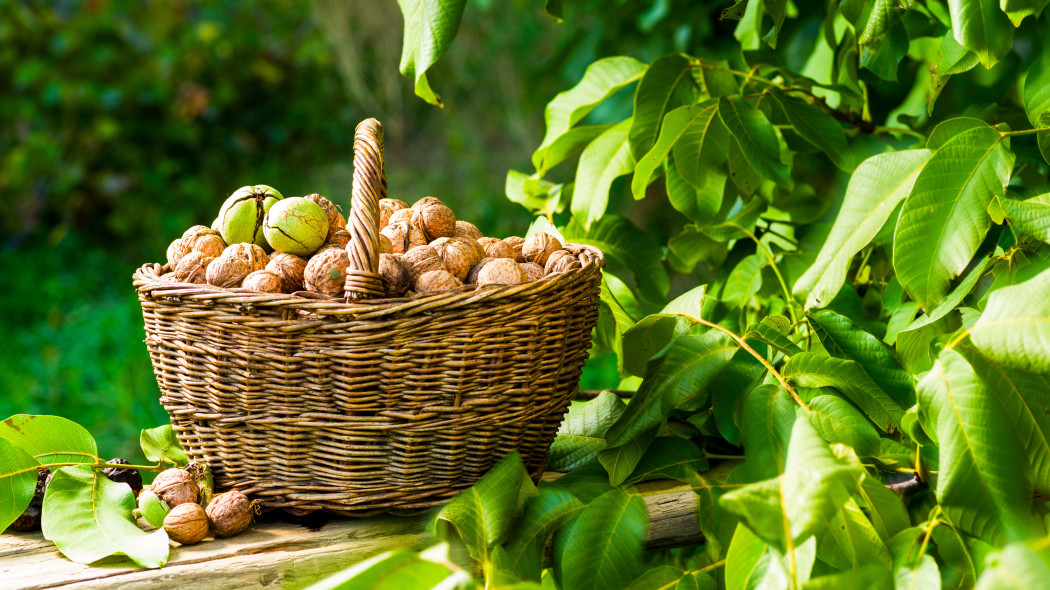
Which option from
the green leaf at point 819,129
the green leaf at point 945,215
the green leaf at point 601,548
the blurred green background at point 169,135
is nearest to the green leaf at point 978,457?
the green leaf at point 945,215

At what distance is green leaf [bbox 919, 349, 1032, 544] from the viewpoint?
0.61 meters

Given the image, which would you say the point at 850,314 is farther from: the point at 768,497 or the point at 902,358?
the point at 768,497

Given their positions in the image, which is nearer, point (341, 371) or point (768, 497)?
point (768, 497)

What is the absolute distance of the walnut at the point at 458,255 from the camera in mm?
903

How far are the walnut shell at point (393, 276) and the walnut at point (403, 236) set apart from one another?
0.32 feet

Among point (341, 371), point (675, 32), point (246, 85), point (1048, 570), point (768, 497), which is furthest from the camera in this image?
point (246, 85)

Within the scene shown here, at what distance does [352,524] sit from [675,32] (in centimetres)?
114

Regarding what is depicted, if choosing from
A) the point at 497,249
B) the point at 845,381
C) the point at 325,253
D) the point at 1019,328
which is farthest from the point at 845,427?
the point at 325,253

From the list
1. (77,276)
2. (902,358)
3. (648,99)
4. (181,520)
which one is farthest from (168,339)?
(77,276)

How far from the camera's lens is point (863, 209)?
830 mm

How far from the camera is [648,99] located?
1.04m

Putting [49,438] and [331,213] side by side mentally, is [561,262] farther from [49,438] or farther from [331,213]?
[49,438]

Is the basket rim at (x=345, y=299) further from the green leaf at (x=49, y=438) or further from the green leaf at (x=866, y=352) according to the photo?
the green leaf at (x=866, y=352)

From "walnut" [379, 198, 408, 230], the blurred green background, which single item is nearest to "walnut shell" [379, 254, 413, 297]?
"walnut" [379, 198, 408, 230]
